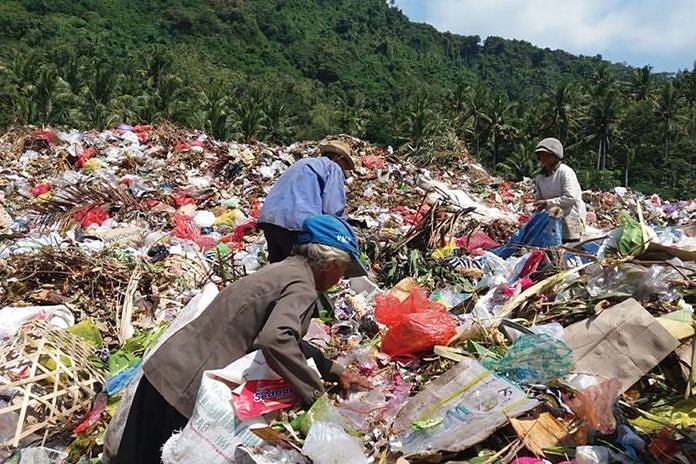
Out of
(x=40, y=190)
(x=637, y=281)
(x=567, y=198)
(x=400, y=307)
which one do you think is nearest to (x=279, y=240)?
(x=400, y=307)

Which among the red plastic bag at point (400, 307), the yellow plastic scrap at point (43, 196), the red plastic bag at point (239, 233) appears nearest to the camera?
the red plastic bag at point (400, 307)

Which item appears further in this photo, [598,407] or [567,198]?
[567,198]

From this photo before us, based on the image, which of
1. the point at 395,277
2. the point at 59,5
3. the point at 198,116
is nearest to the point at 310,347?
the point at 395,277

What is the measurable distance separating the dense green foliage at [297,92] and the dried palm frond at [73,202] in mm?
6398

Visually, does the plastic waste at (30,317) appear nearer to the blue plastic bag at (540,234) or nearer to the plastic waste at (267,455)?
the plastic waste at (267,455)

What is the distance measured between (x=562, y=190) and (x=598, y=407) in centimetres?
277

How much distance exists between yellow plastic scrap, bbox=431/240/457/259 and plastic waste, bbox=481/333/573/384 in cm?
248

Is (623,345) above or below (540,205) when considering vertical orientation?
below

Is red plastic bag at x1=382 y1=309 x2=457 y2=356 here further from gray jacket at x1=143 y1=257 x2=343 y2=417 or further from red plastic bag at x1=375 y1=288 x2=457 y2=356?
gray jacket at x1=143 y1=257 x2=343 y2=417

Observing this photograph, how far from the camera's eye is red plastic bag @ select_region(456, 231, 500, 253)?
16.8ft

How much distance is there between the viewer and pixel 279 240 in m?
3.31

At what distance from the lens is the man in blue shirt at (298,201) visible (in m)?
3.22

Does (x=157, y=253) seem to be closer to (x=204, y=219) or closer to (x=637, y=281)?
(x=204, y=219)

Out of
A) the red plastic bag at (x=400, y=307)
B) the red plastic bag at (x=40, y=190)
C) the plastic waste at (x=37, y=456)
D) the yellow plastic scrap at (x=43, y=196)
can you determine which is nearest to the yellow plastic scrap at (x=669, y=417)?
the red plastic bag at (x=400, y=307)
